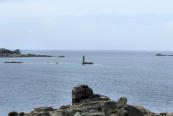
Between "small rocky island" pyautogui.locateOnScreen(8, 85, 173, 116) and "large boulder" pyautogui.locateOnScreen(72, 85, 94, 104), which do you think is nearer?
"small rocky island" pyautogui.locateOnScreen(8, 85, 173, 116)

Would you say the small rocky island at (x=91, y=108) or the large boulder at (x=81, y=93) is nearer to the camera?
the small rocky island at (x=91, y=108)

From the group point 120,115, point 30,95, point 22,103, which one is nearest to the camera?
point 120,115

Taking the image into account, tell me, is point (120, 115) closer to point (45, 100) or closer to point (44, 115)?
point (44, 115)

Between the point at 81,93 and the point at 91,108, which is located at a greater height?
the point at 81,93

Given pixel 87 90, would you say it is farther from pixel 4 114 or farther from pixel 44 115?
pixel 4 114

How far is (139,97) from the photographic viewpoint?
59.6 m

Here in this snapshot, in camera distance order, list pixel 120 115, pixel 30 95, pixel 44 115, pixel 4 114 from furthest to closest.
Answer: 1. pixel 30 95
2. pixel 4 114
3. pixel 44 115
4. pixel 120 115

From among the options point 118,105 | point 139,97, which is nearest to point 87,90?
point 118,105

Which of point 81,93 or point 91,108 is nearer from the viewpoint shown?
point 91,108

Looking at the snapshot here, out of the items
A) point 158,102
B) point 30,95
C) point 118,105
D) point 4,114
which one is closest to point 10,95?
point 30,95

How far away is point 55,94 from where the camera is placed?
201 ft

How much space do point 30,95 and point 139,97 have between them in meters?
17.8

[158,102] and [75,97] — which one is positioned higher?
[75,97]

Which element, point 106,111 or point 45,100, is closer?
point 106,111
